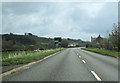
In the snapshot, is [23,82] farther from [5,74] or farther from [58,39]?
[58,39]

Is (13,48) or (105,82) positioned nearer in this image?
(105,82)

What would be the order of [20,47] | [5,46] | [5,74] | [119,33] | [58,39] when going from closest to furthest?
[5,74]
[119,33]
[58,39]
[5,46]
[20,47]

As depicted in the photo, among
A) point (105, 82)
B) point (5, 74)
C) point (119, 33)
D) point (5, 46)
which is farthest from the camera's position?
point (5, 46)

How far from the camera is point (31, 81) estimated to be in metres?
5.96

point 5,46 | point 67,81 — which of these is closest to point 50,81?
point 67,81

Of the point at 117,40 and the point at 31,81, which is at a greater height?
the point at 117,40

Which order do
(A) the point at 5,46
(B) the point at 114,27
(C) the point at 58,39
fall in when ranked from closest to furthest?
(B) the point at 114,27, (C) the point at 58,39, (A) the point at 5,46

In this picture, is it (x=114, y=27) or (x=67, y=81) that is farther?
(x=114, y=27)

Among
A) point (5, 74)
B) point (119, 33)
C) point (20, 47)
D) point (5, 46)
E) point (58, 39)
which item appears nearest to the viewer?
point (5, 74)

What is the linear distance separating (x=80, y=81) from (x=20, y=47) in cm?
5302

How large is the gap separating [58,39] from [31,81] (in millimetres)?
42331

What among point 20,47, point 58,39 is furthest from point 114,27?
point 20,47

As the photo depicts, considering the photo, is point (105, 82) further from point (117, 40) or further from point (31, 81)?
point (117, 40)

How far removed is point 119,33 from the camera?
26.0 meters
